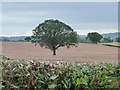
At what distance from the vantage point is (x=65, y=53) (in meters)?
3.33

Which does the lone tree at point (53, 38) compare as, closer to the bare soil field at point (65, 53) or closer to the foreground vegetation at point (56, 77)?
the bare soil field at point (65, 53)

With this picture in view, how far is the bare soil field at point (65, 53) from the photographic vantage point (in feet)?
8.54

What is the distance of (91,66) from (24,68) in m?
0.53

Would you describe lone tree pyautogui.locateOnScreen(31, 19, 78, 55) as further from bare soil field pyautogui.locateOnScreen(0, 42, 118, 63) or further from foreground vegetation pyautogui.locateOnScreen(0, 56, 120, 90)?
foreground vegetation pyautogui.locateOnScreen(0, 56, 120, 90)

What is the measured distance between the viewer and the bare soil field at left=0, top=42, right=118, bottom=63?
2.60 meters

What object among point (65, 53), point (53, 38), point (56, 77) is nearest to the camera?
point (56, 77)

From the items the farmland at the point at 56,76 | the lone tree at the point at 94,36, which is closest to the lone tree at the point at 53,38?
the lone tree at the point at 94,36

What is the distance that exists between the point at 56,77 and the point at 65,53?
4.58 ft

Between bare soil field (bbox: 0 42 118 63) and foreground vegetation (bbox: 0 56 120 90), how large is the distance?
0.39 metres

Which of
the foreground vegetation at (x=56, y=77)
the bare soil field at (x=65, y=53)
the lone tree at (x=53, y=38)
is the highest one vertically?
the lone tree at (x=53, y=38)

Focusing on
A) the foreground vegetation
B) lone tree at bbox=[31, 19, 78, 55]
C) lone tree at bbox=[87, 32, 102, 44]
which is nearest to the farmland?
the foreground vegetation

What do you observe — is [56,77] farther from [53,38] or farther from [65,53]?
[53,38]

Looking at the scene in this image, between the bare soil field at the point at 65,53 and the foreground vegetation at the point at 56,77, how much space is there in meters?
0.39

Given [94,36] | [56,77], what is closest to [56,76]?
[56,77]
